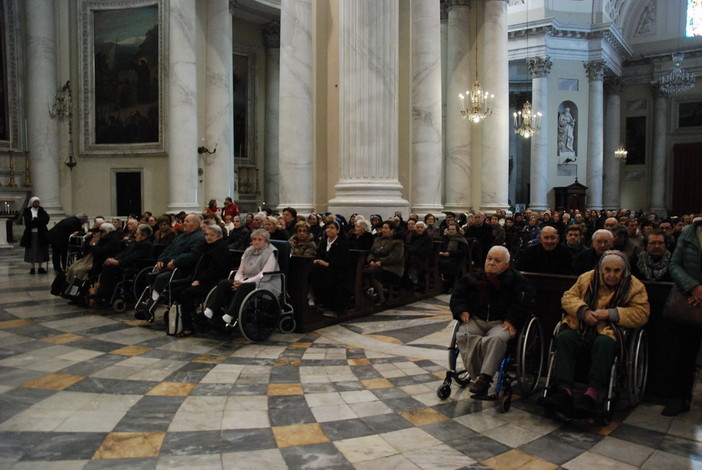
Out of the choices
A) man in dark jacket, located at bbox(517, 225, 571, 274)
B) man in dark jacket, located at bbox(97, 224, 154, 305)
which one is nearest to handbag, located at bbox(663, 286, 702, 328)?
man in dark jacket, located at bbox(517, 225, 571, 274)

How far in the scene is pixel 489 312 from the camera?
4.82 metres

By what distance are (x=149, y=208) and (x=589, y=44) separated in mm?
23335

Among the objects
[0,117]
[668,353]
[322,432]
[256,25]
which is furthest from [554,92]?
[322,432]

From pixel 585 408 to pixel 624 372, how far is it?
0.60 m

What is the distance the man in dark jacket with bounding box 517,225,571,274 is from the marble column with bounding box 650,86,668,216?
31.1 meters

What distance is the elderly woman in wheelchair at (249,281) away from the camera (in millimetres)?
6597

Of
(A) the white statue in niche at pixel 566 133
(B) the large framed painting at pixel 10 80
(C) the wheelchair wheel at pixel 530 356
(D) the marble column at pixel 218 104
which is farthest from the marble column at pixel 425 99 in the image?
(A) the white statue in niche at pixel 566 133

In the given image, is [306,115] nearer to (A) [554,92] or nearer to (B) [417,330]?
(B) [417,330]

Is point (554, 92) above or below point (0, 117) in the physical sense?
above

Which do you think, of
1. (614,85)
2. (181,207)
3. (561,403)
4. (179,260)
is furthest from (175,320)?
(614,85)

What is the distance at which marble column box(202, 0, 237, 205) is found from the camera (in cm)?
1789

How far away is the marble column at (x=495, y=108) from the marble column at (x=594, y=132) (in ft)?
45.3

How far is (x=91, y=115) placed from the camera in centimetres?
1884

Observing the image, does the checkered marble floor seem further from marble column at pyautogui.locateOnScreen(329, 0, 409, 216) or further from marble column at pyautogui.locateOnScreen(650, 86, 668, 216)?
marble column at pyautogui.locateOnScreen(650, 86, 668, 216)
